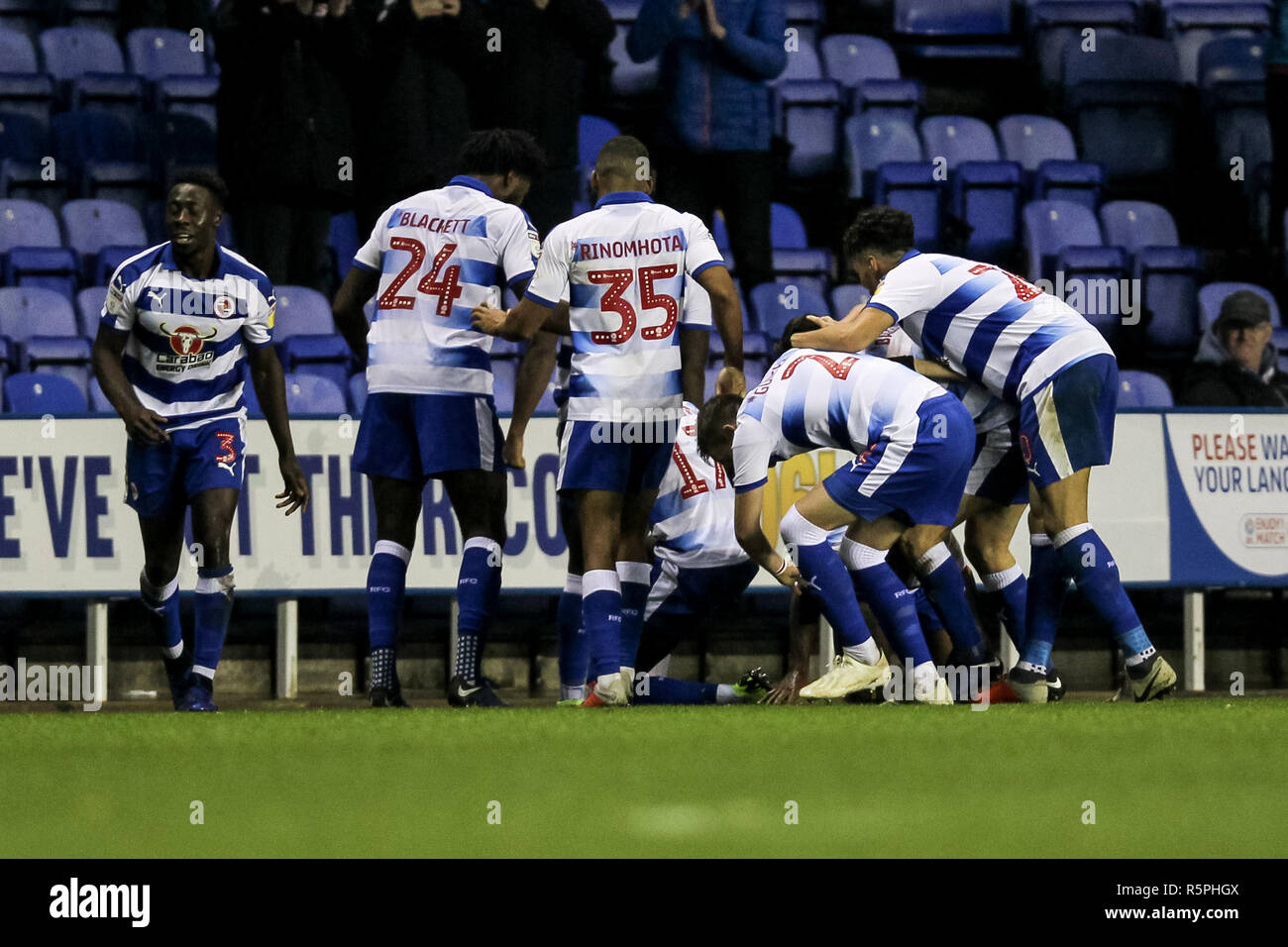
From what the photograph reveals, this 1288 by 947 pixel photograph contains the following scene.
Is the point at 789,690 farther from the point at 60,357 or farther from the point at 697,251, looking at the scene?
the point at 60,357

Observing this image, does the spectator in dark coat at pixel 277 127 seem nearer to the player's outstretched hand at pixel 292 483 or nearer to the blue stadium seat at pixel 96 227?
the blue stadium seat at pixel 96 227

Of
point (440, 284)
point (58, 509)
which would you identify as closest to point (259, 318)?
point (440, 284)

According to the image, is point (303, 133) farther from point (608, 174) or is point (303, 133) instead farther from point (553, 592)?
point (608, 174)

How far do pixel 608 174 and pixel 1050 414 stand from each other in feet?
5.57

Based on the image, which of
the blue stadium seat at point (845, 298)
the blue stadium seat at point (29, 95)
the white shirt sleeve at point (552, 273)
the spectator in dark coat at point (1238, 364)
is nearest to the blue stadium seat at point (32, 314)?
the blue stadium seat at point (29, 95)

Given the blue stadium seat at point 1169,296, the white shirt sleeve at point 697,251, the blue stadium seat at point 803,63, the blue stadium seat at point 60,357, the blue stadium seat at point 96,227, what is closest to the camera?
the white shirt sleeve at point 697,251

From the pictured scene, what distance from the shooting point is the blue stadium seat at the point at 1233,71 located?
39.1ft

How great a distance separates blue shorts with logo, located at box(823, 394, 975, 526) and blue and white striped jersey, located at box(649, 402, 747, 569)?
1225mm

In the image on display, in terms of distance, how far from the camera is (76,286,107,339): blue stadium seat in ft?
32.4

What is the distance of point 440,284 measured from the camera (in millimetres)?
5617

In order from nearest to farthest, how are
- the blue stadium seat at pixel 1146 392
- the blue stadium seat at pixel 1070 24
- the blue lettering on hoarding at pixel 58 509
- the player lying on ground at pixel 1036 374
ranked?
the player lying on ground at pixel 1036 374 → the blue lettering on hoarding at pixel 58 509 → the blue stadium seat at pixel 1146 392 → the blue stadium seat at pixel 1070 24

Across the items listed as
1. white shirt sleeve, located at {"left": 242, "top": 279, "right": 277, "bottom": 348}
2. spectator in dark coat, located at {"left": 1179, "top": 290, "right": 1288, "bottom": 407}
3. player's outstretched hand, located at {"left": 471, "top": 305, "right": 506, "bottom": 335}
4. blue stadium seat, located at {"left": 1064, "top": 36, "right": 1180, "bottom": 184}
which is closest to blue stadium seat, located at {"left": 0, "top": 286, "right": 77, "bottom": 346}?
white shirt sleeve, located at {"left": 242, "top": 279, "right": 277, "bottom": 348}

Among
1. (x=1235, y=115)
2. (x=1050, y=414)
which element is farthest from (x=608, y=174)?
(x=1235, y=115)

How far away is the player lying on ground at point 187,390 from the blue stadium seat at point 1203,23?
29.7 feet
